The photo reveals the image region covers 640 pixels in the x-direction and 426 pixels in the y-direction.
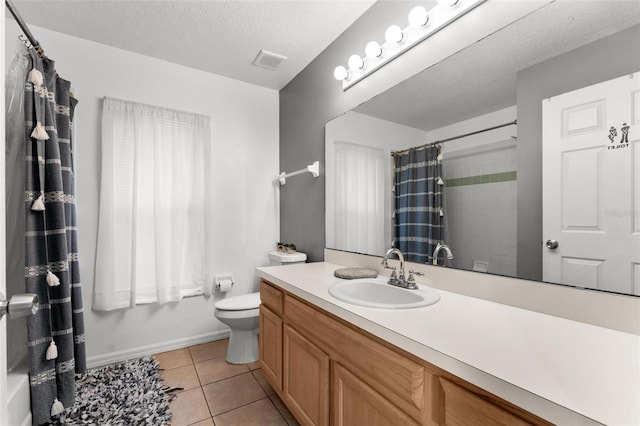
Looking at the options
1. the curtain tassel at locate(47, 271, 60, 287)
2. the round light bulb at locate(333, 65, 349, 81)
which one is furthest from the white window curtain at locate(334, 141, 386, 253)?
the curtain tassel at locate(47, 271, 60, 287)

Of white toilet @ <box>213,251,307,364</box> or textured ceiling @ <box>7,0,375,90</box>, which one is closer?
textured ceiling @ <box>7,0,375,90</box>

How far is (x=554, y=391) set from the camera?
0.55 meters

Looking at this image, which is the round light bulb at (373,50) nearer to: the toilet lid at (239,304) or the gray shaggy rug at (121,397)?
the toilet lid at (239,304)

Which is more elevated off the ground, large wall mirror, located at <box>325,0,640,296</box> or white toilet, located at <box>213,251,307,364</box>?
large wall mirror, located at <box>325,0,640,296</box>

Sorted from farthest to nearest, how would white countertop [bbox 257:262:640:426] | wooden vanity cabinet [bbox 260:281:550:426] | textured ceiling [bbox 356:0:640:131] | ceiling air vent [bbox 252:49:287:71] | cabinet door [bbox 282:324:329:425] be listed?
ceiling air vent [bbox 252:49:287:71], cabinet door [bbox 282:324:329:425], textured ceiling [bbox 356:0:640:131], wooden vanity cabinet [bbox 260:281:550:426], white countertop [bbox 257:262:640:426]

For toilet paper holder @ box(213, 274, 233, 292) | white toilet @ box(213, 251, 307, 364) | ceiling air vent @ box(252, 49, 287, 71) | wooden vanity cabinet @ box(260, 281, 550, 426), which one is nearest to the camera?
wooden vanity cabinet @ box(260, 281, 550, 426)

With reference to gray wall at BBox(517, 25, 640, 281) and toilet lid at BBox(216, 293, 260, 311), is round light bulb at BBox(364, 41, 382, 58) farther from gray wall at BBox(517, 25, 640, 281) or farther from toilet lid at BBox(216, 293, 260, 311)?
toilet lid at BBox(216, 293, 260, 311)

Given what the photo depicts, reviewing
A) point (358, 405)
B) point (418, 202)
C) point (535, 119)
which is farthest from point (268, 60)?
point (358, 405)

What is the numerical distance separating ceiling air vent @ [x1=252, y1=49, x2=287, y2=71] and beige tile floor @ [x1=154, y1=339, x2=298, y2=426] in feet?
8.15

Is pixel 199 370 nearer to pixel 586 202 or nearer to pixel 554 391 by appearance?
pixel 554 391

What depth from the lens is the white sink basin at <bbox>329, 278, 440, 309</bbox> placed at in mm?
1204

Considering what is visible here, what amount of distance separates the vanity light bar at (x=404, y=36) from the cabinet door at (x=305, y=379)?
5.30 ft

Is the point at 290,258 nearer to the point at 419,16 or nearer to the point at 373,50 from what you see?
the point at 373,50

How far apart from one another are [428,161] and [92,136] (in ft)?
8.07
